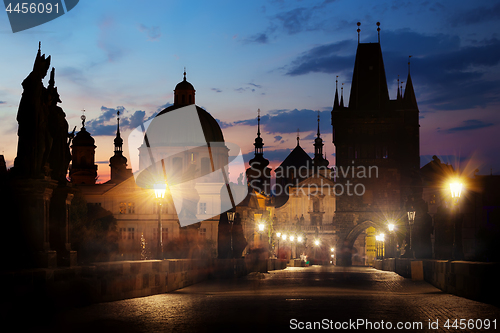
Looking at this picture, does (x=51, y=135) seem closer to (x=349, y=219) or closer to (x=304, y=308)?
(x=304, y=308)

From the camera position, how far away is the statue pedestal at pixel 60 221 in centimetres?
1484

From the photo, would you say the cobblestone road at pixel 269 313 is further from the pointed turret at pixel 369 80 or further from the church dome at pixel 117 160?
the pointed turret at pixel 369 80

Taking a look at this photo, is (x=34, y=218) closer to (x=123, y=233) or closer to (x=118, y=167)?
(x=123, y=233)

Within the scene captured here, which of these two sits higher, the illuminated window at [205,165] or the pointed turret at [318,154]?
the pointed turret at [318,154]

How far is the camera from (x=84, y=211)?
7262 centimetres

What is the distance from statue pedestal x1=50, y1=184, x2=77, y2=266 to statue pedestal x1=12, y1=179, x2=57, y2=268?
838mm

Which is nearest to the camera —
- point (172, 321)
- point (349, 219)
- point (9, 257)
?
point (172, 321)

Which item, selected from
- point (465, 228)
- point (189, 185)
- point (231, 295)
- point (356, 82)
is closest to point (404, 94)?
point (356, 82)

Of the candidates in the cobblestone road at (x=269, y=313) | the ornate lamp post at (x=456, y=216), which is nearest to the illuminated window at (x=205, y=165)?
the ornate lamp post at (x=456, y=216)

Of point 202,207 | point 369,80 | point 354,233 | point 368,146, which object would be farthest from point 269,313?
point 369,80

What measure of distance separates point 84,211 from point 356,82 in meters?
58.9

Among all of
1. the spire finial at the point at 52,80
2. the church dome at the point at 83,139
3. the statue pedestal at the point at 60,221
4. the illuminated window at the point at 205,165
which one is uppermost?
the church dome at the point at 83,139

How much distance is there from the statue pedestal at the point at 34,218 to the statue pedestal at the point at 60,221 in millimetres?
838

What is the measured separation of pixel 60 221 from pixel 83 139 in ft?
298
